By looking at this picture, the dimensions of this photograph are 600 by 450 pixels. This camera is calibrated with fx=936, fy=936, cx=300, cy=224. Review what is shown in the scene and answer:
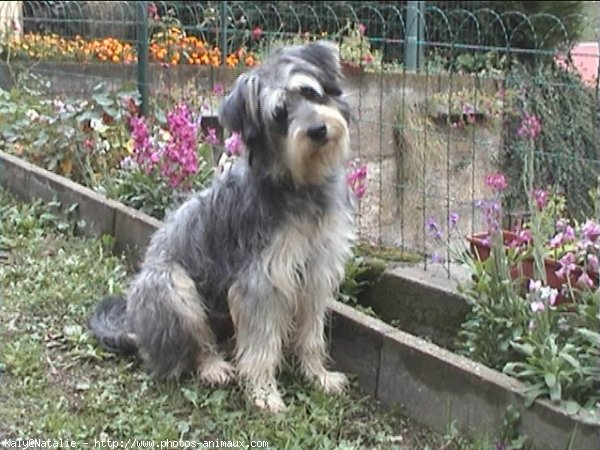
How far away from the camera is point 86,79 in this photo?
8.98 m

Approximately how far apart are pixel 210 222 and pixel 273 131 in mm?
624

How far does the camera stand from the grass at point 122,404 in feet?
12.2

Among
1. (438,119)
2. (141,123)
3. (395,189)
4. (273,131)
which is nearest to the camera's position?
(273,131)

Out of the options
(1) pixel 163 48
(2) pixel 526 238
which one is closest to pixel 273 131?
(2) pixel 526 238

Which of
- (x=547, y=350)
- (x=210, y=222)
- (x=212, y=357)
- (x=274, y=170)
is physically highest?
(x=274, y=170)

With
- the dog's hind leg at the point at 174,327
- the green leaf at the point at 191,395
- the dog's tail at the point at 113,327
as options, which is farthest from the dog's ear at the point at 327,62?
the dog's tail at the point at 113,327

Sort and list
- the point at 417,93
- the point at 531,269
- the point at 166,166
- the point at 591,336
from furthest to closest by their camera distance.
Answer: the point at 417,93
the point at 166,166
the point at 531,269
the point at 591,336

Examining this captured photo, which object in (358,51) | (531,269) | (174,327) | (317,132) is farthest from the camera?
(358,51)

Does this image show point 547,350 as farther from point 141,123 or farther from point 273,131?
point 141,123

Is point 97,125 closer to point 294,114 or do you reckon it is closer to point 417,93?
point 417,93

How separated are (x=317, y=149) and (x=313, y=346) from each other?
3.26ft

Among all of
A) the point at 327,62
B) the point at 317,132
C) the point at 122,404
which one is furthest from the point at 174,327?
the point at 327,62

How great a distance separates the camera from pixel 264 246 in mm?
3910

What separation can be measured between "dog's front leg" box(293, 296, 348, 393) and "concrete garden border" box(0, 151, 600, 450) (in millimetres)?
134
